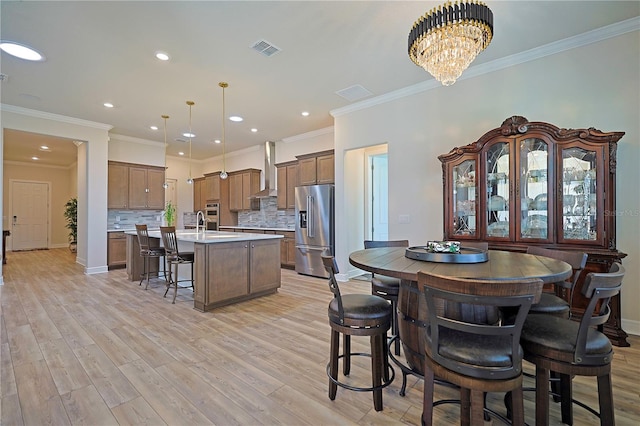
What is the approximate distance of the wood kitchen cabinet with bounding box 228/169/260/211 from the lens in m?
7.54

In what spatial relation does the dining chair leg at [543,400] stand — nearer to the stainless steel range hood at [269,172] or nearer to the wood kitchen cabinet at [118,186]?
the stainless steel range hood at [269,172]

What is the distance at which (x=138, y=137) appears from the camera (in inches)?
270

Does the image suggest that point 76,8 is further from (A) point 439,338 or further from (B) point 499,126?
(B) point 499,126

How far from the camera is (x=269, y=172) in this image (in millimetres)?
7219

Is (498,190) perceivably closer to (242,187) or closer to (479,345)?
(479,345)

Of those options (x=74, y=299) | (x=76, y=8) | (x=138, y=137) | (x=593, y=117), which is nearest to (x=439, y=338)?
(x=593, y=117)

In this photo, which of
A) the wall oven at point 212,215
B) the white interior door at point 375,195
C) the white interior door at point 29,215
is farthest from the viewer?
the white interior door at point 29,215

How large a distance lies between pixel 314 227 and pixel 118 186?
453 centimetres

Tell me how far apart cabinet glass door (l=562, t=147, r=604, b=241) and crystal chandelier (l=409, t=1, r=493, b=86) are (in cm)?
164

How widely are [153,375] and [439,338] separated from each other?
2.03 m

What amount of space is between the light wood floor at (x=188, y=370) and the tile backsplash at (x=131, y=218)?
2.94m

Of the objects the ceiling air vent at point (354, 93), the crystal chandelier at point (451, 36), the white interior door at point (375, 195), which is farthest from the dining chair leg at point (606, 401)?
the white interior door at point (375, 195)

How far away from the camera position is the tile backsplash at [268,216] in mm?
7184

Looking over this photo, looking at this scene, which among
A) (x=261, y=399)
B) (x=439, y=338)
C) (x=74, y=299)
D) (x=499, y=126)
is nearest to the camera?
(x=439, y=338)
